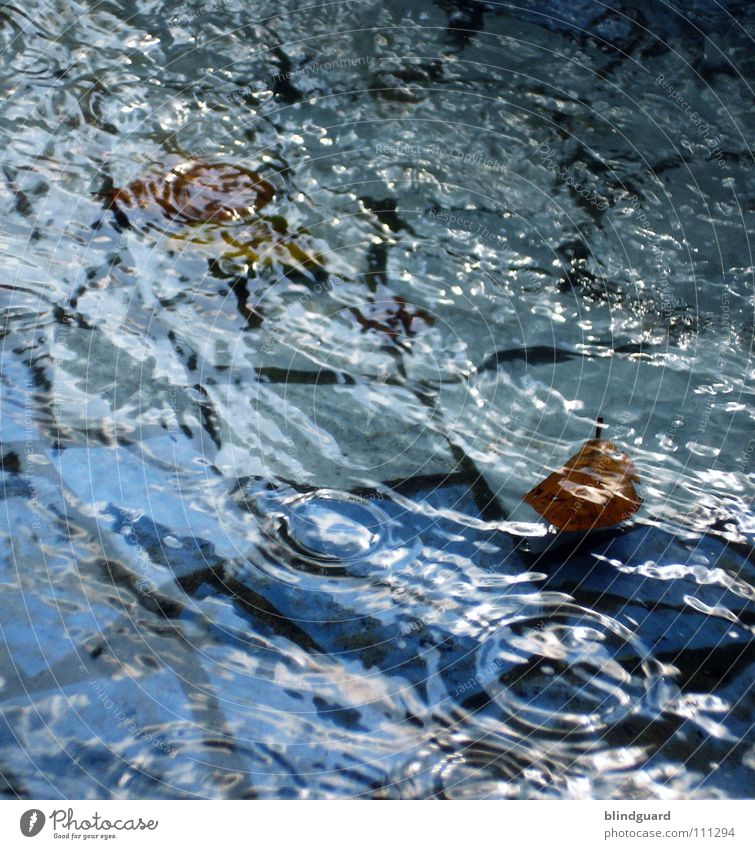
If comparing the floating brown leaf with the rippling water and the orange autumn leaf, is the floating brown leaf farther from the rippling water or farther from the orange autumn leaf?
the orange autumn leaf

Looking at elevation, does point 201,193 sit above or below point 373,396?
above

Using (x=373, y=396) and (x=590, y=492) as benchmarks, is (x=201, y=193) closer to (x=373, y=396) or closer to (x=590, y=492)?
(x=373, y=396)

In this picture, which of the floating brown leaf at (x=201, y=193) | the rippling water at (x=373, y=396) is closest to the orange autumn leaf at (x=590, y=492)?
the rippling water at (x=373, y=396)

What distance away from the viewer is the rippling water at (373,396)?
1657 mm

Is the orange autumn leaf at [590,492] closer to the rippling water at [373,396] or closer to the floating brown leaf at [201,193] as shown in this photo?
the rippling water at [373,396]

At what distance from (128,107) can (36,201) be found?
0.41 meters

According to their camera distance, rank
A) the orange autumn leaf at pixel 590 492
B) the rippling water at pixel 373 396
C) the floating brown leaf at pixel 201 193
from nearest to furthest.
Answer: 1. the rippling water at pixel 373 396
2. the orange autumn leaf at pixel 590 492
3. the floating brown leaf at pixel 201 193

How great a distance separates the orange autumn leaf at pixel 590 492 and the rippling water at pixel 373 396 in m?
0.04

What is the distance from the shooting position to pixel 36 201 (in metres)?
2.40

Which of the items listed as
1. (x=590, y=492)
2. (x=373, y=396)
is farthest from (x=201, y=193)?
(x=590, y=492)

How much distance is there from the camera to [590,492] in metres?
1.95

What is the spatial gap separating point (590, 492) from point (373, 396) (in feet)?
1.77

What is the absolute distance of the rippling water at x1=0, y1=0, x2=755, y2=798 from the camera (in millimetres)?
1657
